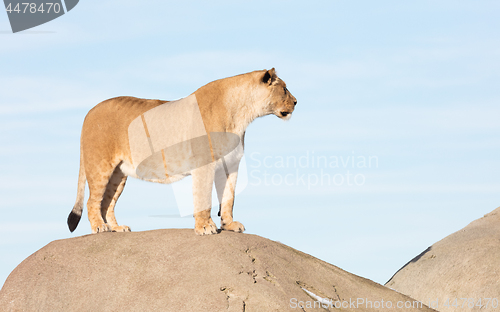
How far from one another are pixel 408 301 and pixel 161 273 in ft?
15.0

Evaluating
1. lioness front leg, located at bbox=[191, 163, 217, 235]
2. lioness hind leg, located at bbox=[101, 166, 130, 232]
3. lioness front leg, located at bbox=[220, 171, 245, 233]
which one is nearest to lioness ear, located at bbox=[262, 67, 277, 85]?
lioness front leg, located at bbox=[220, 171, 245, 233]

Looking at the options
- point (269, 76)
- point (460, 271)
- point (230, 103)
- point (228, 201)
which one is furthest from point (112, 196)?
point (460, 271)

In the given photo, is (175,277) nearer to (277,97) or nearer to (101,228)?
(101,228)

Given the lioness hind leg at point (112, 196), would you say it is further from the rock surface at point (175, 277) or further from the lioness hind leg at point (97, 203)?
the rock surface at point (175, 277)

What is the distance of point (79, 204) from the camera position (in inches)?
445

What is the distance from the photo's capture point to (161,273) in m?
9.13

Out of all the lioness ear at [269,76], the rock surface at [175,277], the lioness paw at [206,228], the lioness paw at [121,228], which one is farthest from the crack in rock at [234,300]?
the lioness ear at [269,76]

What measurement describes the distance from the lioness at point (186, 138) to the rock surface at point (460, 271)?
676 cm

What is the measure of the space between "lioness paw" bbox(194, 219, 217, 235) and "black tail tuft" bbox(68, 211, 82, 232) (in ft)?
9.37

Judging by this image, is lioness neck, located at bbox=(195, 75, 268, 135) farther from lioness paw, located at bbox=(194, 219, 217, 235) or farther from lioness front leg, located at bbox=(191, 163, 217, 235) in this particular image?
lioness paw, located at bbox=(194, 219, 217, 235)

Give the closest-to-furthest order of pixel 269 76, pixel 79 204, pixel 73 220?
pixel 269 76
pixel 73 220
pixel 79 204

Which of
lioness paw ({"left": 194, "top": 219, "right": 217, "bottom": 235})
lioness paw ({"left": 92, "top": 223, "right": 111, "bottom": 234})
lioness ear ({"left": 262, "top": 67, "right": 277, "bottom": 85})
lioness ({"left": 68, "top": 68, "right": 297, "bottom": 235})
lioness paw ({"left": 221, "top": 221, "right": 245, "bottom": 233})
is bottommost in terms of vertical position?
lioness paw ({"left": 221, "top": 221, "right": 245, "bottom": 233})

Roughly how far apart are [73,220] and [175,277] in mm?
3197

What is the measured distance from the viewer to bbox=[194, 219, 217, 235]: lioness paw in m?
9.59
